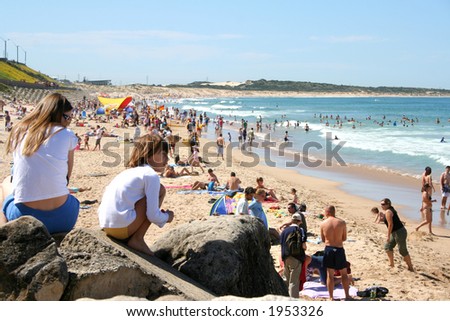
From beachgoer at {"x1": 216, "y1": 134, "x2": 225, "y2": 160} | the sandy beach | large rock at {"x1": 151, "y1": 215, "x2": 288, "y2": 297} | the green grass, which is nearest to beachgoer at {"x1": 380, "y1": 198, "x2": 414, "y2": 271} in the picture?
the sandy beach

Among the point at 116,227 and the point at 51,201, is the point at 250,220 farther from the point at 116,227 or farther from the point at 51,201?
the point at 51,201

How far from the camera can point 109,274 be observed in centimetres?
309

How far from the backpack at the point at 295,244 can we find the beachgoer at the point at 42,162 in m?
3.15

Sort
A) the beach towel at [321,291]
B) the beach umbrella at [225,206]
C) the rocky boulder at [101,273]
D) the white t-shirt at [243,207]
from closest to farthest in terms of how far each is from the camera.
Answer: the rocky boulder at [101,273]
the beach towel at [321,291]
the white t-shirt at [243,207]
the beach umbrella at [225,206]

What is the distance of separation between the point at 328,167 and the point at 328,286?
50.3 ft

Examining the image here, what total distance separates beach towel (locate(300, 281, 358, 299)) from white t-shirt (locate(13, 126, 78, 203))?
425cm

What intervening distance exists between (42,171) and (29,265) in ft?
2.28

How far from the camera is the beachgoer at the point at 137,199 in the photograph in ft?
11.6

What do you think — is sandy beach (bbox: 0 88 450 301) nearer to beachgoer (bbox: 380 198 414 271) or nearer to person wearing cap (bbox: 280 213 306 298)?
beachgoer (bbox: 380 198 414 271)

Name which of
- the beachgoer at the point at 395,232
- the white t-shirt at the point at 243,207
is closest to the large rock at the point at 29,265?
the white t-shirt at the point at 243,207

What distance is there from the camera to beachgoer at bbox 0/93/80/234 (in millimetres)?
3314

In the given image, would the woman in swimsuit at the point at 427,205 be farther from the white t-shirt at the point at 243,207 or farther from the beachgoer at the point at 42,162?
the beachgoer at the point at 42,162

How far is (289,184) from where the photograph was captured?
16688 millimetres
